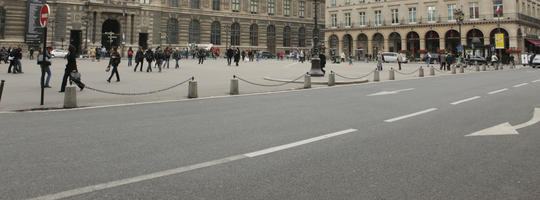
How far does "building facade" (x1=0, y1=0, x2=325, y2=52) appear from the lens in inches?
2099

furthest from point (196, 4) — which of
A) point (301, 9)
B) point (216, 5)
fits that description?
point (301, 9)

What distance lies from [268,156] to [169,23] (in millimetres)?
61029

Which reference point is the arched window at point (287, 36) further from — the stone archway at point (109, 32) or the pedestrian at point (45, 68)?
the pedestrian at point (45, 68)

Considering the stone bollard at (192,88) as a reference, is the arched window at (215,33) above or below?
above

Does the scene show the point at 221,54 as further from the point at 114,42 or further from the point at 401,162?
the point at 401,162

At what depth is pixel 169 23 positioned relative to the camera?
206 feet

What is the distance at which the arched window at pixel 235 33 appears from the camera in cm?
6975

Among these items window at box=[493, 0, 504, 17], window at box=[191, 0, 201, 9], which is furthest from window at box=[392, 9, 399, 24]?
window at box=[191, 0, 201, 9]

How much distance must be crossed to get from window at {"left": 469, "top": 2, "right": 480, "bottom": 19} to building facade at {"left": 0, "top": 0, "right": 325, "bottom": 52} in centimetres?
3156

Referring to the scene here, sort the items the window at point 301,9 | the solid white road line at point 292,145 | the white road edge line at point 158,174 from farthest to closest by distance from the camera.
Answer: the window at point 301,9 < the solid white road line at point 292,145 < the white road edge line at point 158,174

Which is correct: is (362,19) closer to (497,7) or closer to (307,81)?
(497,7)

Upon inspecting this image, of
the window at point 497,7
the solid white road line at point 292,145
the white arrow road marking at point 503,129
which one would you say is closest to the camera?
the solid white road line at point 292,145

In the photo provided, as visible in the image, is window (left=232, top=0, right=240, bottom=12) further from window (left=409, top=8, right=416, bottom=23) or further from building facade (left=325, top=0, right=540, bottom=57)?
window (left=409, top=8, right=416, bottom=23)

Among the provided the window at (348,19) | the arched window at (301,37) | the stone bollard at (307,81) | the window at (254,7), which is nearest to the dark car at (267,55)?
the window at (254,7)
